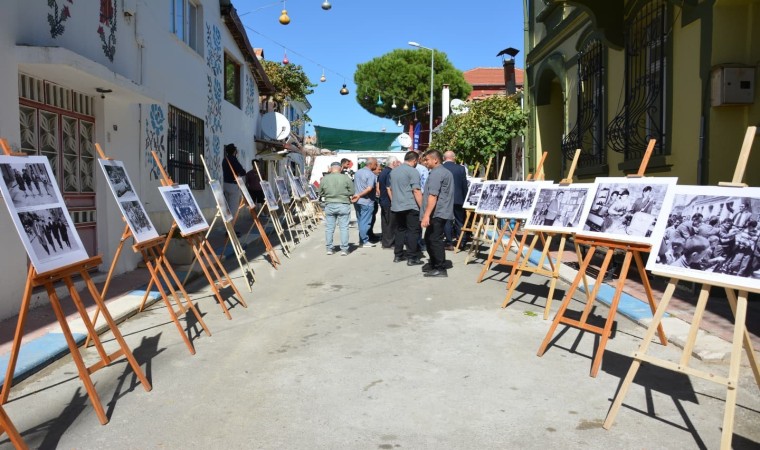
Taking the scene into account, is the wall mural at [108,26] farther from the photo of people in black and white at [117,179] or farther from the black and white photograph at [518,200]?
the black and white photograph at [518,200]

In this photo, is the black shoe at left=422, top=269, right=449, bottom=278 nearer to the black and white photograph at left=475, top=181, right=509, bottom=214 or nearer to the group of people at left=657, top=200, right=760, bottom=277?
the black and white photograph at left=475, top=181, right=509, bottom=214

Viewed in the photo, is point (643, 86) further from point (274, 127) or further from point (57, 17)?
point (274, 127)

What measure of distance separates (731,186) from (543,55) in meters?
11.9

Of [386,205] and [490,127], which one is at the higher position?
[490,127]

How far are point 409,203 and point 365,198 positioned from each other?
8.56 feet

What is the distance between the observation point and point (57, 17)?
7078mm

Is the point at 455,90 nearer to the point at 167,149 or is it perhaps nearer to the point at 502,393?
the point at 167,149

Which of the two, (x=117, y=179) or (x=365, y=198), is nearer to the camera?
(x=117, y=179)

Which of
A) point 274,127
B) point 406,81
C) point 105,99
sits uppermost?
point 406,81

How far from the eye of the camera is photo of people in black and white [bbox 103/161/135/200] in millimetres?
5367

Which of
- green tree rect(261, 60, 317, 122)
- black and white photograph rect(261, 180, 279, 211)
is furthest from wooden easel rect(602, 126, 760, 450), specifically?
green tree rect(261, 60, 317, 122)

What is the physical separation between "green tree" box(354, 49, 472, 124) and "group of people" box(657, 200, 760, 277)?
4495 cm

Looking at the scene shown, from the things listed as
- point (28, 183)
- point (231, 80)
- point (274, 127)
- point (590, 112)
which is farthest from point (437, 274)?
point (274, 127)

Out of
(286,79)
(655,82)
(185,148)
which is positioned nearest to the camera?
(655,82)
